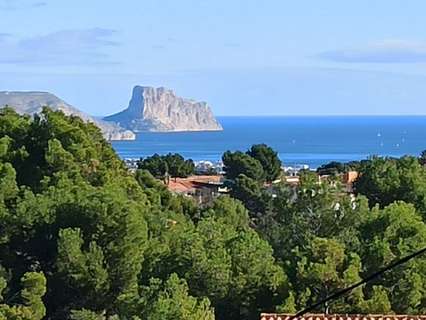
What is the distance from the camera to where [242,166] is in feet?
133

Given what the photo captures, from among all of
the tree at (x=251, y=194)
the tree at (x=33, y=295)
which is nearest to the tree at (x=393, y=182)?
the tree at (x=251, y=194)

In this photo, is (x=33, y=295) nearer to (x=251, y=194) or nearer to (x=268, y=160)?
(x=251, y=194)

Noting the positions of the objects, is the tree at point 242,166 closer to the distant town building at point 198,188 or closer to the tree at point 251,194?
the distant town building at point 198,188

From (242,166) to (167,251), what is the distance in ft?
66.7

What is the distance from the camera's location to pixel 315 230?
2225 centimetres

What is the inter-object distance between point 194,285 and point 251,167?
72.1 ft

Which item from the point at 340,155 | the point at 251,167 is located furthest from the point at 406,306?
the point at 340,155

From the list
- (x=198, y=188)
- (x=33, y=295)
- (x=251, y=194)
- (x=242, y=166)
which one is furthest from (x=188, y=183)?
(x=33, y=295)

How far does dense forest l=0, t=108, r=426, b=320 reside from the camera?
60.2 feet

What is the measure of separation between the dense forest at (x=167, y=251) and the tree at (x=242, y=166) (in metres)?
14.9

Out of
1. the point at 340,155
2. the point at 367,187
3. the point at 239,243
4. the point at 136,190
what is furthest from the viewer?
the point at 340,155

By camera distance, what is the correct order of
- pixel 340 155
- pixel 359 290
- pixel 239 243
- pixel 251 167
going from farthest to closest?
pixel 340 155 < pixel 251 167 < pixel 239 243 < pixel 359 290

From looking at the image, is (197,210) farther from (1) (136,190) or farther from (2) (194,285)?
(2) (194,285)

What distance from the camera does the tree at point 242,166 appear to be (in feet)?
132
